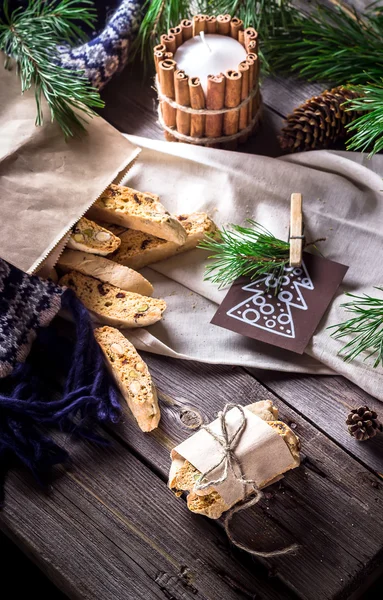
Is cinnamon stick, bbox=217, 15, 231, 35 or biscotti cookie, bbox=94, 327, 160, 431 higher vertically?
cinnamon stick, bbox=217, 15, 231, 35

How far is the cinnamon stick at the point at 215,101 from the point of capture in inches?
47.1

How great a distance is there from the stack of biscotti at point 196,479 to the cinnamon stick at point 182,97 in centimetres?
58

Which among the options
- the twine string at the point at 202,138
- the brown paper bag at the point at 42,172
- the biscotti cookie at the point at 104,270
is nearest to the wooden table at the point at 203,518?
the biscotti cookie at the point at 104,270

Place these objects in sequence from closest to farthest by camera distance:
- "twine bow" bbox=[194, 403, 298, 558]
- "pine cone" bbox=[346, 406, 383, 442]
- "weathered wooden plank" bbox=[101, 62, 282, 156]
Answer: "twine bow" bbox=[194, 403, 298, 558]
"pine cone" bbox=[346, 406, 383, 442]
"weathered wooden plank" bbox=[101, 62, 282, 156]

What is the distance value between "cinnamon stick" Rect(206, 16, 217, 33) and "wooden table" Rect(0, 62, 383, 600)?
618mm

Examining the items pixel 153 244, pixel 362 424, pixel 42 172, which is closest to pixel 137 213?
pixel 153 244

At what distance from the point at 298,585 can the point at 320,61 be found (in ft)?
3.10

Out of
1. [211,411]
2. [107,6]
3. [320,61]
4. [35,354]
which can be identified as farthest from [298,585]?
[107,6]

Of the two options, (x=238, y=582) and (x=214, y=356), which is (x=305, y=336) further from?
(x=238, y=582)

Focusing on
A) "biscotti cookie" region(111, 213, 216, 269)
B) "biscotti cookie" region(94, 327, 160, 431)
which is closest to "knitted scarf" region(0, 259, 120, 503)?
"biscotti cookie" region(94, 327, 160, 431)

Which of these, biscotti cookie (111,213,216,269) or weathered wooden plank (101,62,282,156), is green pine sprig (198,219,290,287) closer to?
biscotti cookie (111,213,216,269)

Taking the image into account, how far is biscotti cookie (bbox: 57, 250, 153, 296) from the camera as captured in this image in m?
1.15

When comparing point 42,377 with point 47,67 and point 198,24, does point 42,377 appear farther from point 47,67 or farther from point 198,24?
point 198,24

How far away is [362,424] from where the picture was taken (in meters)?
1.05
